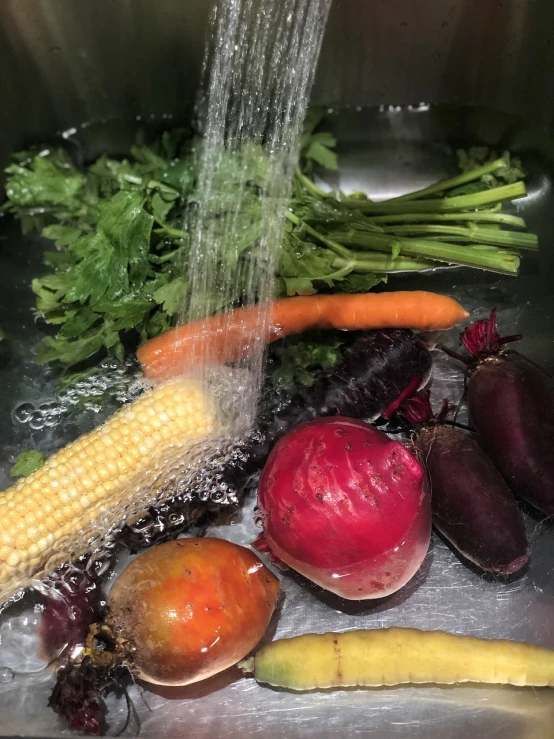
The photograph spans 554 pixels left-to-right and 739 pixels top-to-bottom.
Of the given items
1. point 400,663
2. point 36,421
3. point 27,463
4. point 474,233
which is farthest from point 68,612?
point 474,233

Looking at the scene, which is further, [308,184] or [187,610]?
[308,184]

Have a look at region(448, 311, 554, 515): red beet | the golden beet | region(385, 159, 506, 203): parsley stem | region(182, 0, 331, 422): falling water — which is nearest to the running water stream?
region(182, 0, 331, 422): falling water

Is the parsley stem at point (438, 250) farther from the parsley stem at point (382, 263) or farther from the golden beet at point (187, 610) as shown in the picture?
the golden beet at point (187, 610)

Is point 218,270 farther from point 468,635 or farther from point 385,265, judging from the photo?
point 468,635

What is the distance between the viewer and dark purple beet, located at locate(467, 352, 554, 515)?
86cm

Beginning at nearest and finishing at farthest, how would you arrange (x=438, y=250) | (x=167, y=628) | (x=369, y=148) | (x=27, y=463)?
(x=167, y=628)
(x=27, y=463)
(x=438, y=250)
(x=369, y=148)

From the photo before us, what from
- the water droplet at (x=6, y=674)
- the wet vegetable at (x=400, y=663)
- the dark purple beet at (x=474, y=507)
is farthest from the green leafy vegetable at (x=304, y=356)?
the water droplet at (x=6, y=674)

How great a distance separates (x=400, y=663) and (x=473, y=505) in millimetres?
238

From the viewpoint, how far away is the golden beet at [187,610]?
0.74m

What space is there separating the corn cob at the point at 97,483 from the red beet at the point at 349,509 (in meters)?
0.16

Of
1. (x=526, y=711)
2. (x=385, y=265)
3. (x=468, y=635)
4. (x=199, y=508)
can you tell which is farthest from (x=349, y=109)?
(x=526, y=711)

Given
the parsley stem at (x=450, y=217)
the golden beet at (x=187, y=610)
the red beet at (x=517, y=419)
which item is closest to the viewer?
the golden beet at (x=187, y=610)

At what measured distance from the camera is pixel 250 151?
1.11 metres

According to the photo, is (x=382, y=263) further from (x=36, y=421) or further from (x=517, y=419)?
(x=36, y=421)
